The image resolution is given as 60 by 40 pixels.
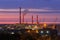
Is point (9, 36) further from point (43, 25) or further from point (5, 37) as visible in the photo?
point (43, 25)

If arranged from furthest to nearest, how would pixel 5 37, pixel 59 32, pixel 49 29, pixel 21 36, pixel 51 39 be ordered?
pixel 49 29 → pixel 59 32 → pixel 51 39 → pixel 21 36 → pixel 5 37

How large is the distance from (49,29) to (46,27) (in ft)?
4.13

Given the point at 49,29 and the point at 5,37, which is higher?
the point at 5,37

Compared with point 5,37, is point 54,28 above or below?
below

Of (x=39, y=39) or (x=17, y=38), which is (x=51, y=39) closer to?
(x=39, y=39)

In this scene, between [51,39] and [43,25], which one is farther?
[43,25]

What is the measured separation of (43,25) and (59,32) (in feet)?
14.7

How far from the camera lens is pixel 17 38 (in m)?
20.3

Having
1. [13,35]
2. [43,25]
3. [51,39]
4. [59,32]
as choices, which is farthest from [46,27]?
[13,35]

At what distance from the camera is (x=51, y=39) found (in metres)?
23.4

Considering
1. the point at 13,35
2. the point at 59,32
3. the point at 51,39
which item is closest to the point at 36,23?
the point at 59,32

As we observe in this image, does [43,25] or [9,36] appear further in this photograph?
[43,25]

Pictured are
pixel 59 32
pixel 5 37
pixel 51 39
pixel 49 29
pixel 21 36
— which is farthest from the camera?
pixel 49 29

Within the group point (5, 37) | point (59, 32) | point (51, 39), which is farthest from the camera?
point (59, 32)
